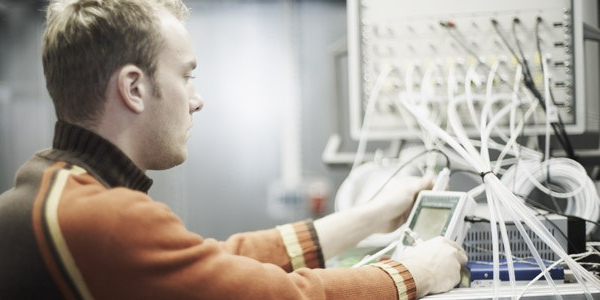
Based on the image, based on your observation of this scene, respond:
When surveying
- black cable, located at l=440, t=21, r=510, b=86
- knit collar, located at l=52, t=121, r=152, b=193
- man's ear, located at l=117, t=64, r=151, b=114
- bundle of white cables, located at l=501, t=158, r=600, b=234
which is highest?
black cable, located at l=440, t=21, r=510, b=86

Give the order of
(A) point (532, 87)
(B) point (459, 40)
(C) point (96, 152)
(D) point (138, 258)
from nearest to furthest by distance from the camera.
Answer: (D) point (138, 258) → (C) point (96, 152) → (A) point (532, 87) → (B) point (459, 40)

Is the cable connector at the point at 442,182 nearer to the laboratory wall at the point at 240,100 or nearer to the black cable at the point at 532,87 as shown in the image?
the black cable at the point at 532,87

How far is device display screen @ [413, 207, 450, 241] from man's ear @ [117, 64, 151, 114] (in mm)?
568

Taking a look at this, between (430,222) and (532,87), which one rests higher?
(532,87)

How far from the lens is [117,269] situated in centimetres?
69

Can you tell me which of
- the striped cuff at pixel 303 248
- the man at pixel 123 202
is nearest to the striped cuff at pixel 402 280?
the man at pixel 123 202

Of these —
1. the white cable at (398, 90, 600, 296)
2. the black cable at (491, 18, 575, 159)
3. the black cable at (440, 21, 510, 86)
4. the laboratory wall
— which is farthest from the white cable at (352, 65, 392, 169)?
the laboratory wall

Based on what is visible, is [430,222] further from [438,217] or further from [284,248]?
[284,248]

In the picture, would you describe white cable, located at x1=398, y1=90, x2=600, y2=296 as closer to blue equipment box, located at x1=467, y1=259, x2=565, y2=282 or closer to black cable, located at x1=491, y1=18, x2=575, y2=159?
blue equipment box, located at x1=467, y1=259, x2=565, y2=282

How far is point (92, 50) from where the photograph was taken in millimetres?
834

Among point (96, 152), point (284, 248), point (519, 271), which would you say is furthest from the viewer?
point (284, 248)

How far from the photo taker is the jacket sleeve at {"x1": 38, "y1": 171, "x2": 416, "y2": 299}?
0.68 metres

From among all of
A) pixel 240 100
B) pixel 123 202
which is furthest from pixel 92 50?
pixel 240 100

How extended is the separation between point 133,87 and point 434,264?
56 centimetres
